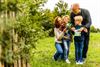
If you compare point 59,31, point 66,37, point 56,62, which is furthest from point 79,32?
point 56,62

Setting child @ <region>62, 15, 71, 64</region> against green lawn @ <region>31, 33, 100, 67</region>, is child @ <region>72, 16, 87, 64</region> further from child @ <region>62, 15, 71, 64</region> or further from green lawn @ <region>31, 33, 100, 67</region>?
green lawn @ <region>31, 33, 100, 67</region>

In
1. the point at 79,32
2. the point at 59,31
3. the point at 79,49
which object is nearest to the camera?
the point at 79,32

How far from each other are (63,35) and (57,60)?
85 centimetres

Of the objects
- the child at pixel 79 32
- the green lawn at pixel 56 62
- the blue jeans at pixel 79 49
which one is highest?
the child at pixel 79 32

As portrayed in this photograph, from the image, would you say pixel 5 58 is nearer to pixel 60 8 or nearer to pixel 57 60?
pixel 57 60

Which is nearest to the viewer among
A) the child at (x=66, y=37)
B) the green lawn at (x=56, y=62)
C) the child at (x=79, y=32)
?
the child at (x=79, y=32)

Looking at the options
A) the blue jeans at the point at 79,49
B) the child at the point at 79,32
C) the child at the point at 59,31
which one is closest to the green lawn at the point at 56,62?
the blue jeans at the point at 79,49

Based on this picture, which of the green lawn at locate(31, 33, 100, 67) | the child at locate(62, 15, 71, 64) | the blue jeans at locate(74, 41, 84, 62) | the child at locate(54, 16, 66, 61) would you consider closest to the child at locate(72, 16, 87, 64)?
the blue jeans at locate(74, 41, 84, 62)

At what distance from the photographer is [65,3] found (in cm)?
3450

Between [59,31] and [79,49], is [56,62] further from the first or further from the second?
[59,31]

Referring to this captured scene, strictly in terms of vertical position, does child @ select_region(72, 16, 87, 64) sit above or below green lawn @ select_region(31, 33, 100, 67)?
above

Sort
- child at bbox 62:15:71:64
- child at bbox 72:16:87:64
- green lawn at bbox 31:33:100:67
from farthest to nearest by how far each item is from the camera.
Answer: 1. child at bbox 62:15:71:64
2. green lawn at bbox 31:33:100:67
3. child at bbox 72:16:87:64

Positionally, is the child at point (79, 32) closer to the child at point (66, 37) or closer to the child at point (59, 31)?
the child at point (66, 37)

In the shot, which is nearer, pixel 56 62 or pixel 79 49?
pixel 79 49
